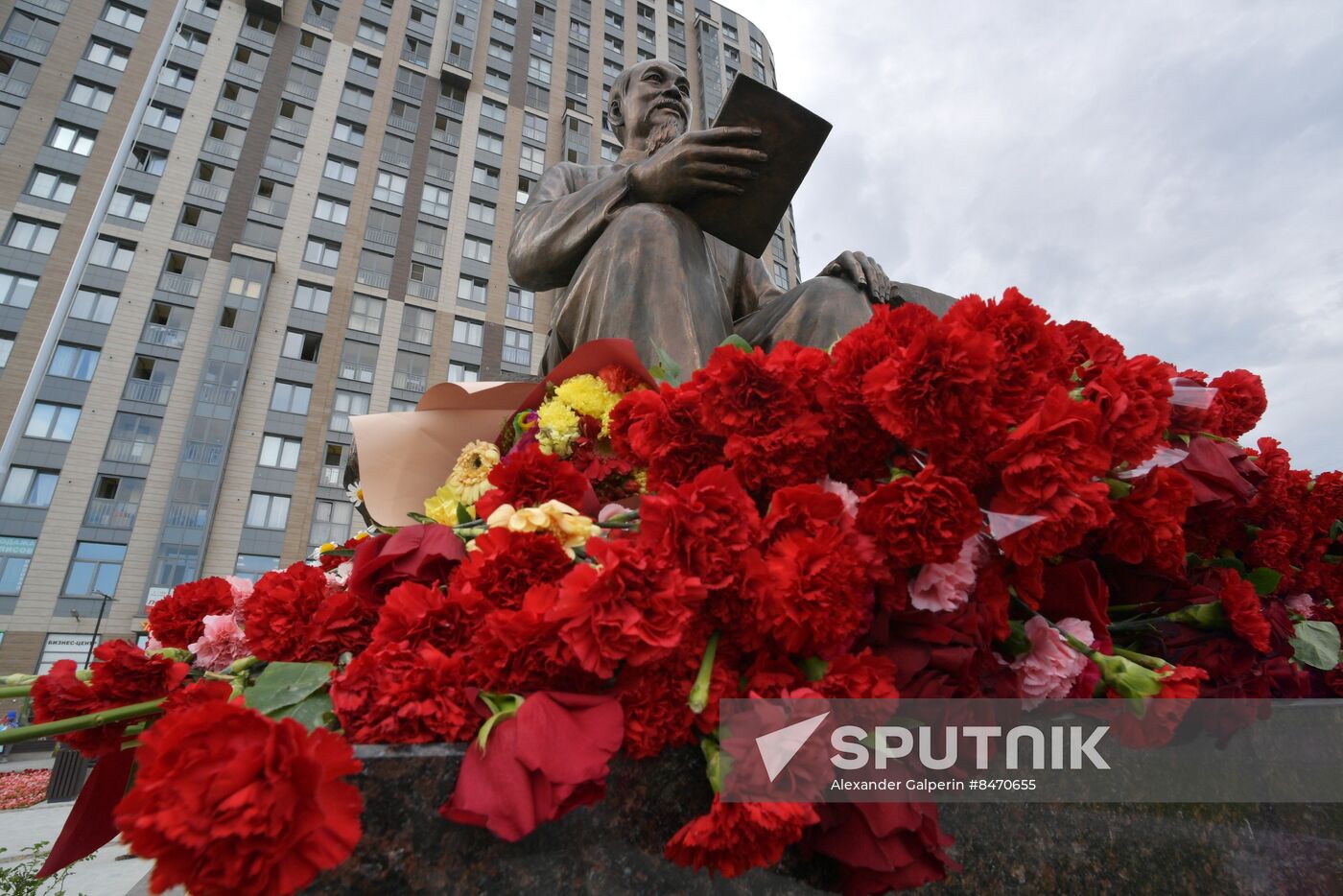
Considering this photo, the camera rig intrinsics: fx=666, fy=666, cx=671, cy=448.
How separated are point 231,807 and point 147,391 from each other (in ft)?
82.8

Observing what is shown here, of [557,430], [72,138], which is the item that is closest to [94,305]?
[72,138]

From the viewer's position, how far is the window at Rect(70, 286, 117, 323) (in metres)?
20.3

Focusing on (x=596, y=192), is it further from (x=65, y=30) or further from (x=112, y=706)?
(x=65, y=30)

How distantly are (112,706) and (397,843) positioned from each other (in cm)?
76

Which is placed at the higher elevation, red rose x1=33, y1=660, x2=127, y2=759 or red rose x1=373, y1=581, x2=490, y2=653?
red rose x1=373, y1=581, x2=490, y2=653

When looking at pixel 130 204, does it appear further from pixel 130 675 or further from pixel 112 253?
pixel 130 675

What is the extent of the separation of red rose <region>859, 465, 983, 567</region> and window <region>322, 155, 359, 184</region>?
28.9 meters

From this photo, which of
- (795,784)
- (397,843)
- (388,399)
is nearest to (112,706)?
(397,843)

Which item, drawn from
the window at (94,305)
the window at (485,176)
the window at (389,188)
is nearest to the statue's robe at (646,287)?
the window at (94,305)

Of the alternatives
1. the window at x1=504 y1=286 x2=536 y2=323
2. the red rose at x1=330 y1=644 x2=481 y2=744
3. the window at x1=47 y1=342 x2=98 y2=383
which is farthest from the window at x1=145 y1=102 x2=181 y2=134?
the red rose at x1=330 y1=644 x2=481 y2=744

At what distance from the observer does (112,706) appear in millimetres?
1136

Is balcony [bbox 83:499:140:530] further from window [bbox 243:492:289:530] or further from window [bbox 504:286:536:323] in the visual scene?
window [bbox 504:286:536:323]

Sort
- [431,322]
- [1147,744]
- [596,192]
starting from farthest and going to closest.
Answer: [431,322] < [596,192] < [1147,744]

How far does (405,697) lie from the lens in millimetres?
811
